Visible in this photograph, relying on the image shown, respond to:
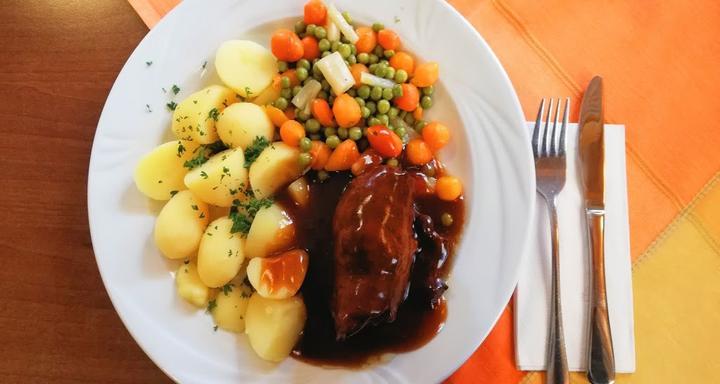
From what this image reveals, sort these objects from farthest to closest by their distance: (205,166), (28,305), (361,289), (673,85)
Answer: (673,85) < (28,305) < (205,166) < (361,289)

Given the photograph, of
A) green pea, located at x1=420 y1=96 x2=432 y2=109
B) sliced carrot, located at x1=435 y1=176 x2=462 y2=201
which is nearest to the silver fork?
sliced carrot, located at x1=435 y1=176 x2=462 y2=201

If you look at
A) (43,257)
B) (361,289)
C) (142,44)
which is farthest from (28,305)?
(361,289)

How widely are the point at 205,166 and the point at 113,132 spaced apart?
0.46 metres

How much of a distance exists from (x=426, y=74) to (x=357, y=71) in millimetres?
305

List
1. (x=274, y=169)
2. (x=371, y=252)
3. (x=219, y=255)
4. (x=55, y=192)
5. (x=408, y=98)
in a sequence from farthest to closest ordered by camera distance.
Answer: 1. (x=55, y=192)
2. (x=408, y=98)
3. (x=274, y=169)
4. (x=219, y=255)
5. (x=371, y=252)

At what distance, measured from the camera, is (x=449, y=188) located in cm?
227

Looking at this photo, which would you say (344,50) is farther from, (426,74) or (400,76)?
(426,74)

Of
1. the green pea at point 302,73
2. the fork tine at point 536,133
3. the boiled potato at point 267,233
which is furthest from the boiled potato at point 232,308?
the fork tine at point 536,133

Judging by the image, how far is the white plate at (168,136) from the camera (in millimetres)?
2137

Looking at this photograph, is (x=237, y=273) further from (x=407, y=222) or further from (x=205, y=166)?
(x=407, y=222)

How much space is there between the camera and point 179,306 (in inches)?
88.0

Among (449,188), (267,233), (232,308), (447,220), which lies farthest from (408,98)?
(232,308)

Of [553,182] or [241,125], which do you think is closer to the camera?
[241,125]

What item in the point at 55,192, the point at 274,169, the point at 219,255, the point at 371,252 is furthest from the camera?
the point at 55,192
